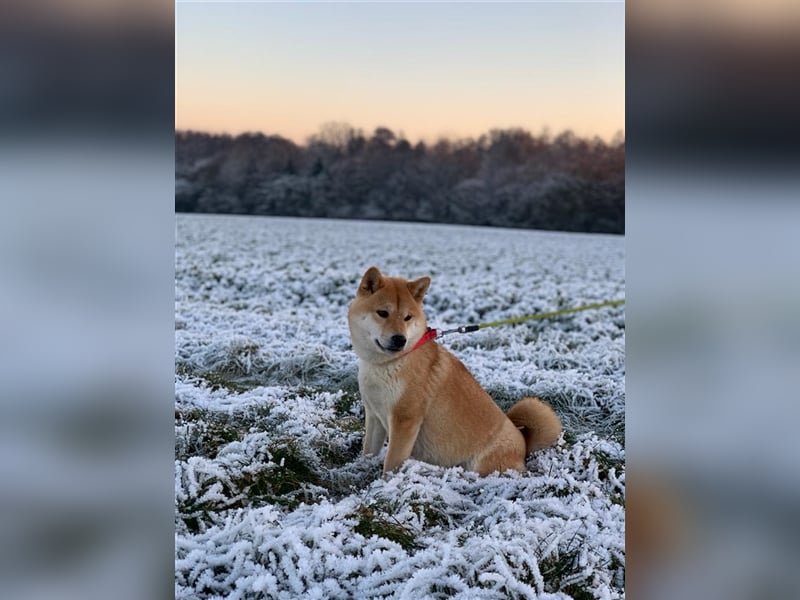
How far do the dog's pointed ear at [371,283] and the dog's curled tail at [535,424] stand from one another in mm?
1094

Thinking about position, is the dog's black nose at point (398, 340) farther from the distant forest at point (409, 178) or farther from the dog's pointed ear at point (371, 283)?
the distant forest at point (409, 178)

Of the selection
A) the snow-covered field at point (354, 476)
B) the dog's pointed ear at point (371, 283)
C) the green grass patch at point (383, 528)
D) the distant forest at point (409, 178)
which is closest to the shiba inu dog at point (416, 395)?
the dog's pointed ear at point (371, 283)

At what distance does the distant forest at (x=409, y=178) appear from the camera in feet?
60.1

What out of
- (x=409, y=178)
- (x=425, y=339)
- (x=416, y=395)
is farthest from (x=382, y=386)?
(x=409, y=178)

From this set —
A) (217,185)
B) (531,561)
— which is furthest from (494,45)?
(531,561)

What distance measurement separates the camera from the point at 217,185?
64.1ft

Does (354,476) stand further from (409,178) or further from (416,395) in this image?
(409,178)

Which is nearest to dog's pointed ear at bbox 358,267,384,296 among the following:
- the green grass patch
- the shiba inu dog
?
the shiba inu dog

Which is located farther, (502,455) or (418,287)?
(418,287)

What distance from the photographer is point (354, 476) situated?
3881 millimetres

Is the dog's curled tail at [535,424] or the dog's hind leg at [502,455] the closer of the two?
the dog's hind leg at [502,455]

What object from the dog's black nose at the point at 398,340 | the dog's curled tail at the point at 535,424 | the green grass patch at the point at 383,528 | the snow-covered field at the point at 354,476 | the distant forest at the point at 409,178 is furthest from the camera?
the distant forest at the point at 409,178

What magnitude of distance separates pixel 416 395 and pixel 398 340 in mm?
321
